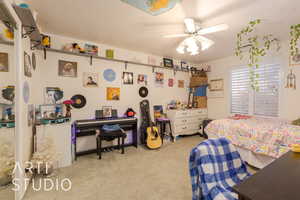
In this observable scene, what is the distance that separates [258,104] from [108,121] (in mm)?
3548

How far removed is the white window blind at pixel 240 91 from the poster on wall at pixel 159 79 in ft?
6.40

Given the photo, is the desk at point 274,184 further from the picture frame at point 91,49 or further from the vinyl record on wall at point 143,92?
the picture frame at point 91,49

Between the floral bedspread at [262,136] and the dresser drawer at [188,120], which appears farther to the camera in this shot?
the dresser drawer at [188,120]

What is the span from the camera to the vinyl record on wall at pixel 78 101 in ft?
9.00

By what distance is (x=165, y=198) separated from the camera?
5.14ft

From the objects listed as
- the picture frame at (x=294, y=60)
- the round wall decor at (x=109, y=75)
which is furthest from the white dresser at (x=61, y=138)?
the picture frame at (x=294, y=60)

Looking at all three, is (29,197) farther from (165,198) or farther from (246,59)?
(246,59)

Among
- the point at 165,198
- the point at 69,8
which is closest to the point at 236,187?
the point at 165,198

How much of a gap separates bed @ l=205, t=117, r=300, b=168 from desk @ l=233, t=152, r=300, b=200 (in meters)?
1.32

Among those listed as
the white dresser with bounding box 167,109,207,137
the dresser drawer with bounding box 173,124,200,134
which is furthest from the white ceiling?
the dresser drawer with bounding box 173,124,200,134

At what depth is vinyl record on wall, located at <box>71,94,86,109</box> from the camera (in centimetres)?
274

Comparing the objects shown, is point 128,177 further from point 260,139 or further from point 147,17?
point 147,17

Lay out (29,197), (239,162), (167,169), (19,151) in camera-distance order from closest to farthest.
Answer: (239,162)
(19,151)
(29,197)
(167,169)

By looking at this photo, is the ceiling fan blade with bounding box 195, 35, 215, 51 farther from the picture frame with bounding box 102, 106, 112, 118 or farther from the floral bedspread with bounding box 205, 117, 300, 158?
the picture frame with bounding box 102, 106, 112, 118
